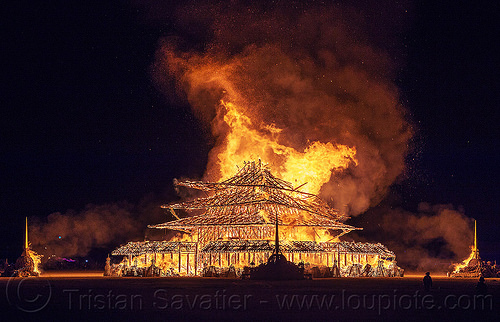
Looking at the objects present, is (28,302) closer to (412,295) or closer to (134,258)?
(412,295)

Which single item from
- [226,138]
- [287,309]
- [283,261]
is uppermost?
[226,138]

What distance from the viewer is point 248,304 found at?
33.3 metres

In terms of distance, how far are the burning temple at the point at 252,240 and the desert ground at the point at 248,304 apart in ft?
64.0

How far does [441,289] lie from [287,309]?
1844 cm

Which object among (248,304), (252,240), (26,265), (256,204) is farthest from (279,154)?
(248,304)

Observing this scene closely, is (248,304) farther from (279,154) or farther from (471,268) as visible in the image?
(279,154)

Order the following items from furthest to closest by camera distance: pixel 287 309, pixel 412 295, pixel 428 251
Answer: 1. pixel 428 251
2. pixel 412 295
3. pixel 287 309

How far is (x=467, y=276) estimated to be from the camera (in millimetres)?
66875

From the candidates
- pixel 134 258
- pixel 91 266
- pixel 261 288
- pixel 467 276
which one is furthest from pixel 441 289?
pixel 91 266

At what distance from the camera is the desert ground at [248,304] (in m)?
28.7

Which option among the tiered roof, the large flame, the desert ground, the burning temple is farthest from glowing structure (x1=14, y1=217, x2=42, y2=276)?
the large flame

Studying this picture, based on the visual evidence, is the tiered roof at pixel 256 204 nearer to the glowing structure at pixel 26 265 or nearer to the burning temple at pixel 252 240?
the burning temple at pixel 252 240

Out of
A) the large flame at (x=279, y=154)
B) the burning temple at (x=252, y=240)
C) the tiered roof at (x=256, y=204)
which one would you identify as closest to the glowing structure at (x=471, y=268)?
the burning temple at (x=252, y=240)

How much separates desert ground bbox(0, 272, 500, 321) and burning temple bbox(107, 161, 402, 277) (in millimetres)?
19503
